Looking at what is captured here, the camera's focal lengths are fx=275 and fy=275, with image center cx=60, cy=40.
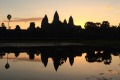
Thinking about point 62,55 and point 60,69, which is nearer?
point 60,69

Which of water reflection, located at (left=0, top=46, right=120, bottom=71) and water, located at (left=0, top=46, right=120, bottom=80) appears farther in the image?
water reflection, located at (left=0, top=46, right=120, bottom=71)

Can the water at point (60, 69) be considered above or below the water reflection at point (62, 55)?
below

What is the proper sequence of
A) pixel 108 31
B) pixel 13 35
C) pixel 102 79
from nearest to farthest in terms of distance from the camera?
pixel 102 79
pixel 13 35
pixel 108 31

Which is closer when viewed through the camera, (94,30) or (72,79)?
(72,79)

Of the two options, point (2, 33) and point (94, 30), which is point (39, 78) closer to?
→ point (2, 33)

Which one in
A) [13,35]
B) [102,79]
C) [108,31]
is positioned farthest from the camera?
[108,31]

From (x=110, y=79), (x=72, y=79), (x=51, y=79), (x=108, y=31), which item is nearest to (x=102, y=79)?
(x=110, y=79)

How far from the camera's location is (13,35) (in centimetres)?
16300

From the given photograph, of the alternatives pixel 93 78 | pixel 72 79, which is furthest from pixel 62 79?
pixel 93 78

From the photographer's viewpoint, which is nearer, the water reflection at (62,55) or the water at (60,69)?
the water at (60,69)

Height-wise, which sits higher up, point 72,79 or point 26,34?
point 26,34

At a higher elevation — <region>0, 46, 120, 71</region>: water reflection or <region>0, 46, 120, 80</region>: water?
<region>0, 46, 120, 71</region>: water reflection

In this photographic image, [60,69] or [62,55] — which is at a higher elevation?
[62,55]

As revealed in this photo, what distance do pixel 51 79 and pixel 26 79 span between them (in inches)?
74.7
